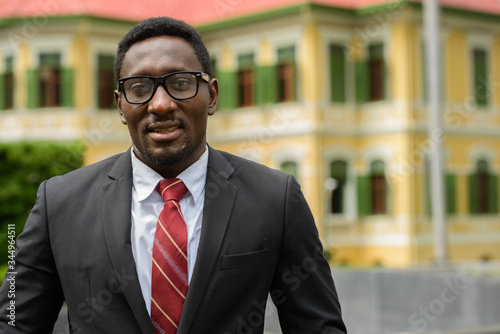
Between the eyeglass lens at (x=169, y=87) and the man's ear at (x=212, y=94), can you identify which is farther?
the man's ear at (x=212, y=94)

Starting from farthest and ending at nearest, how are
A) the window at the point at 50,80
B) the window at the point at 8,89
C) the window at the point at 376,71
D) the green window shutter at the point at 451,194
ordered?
the window at the point at 8,89
the window at the point at 50,80
the window at the point at 376,71
the green window shutter at the point at 451,194

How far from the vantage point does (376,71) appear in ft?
Result: 74.9

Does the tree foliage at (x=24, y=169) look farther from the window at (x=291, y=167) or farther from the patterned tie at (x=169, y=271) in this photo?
the window at (x=291, y=167)

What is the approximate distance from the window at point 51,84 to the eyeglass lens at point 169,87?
22.2m

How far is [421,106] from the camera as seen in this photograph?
22.3 m

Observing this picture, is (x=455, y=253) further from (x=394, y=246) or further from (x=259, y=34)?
(x=259, y=34)

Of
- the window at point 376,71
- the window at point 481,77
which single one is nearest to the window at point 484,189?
the window at point 481,77

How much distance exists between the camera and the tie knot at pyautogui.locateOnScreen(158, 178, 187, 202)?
2.41 m

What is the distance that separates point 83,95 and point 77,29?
1.89 meters

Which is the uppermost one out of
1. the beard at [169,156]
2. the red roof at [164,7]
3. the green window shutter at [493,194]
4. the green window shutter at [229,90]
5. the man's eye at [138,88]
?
the red roof at [164,7]

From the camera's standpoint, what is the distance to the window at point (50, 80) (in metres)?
24.2

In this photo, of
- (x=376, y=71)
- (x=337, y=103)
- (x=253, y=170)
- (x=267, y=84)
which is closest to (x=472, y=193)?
(x=376, y=71)

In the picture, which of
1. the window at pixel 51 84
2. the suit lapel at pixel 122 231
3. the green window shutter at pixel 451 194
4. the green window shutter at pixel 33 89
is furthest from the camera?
the window at pixel 51 84

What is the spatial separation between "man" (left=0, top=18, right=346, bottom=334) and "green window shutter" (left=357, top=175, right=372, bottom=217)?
20.1m
